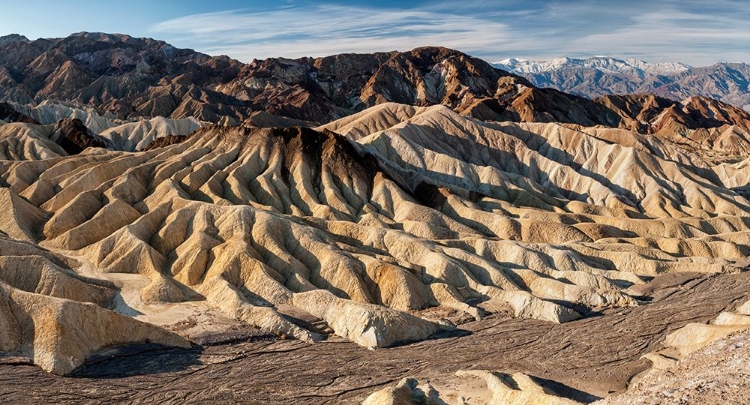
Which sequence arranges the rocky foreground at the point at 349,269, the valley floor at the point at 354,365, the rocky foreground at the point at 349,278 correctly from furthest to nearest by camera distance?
the rocky foreground at the point at 349,269, the rocky foreground at the point at 349,278, the valley floor at the point at 354,365

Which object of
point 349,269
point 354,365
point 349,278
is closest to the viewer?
point 354,365

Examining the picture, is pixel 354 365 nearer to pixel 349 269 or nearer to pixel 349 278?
pixel 349 278

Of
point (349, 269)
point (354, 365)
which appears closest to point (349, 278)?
point (349, 269)

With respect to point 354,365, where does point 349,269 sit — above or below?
above

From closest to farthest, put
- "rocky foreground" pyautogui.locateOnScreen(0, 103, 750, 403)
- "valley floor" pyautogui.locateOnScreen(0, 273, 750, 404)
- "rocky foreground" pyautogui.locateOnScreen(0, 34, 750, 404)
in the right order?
A: "valley floor" pyautogui.locateOnScreen(0, 273, 750, 404) → "rocky foreground" pyautogui.locateOnScreen(0, 34, 750, 404) → "rocky foreground" pyautogui.locateOnScreen(0, 103, 750, 403)

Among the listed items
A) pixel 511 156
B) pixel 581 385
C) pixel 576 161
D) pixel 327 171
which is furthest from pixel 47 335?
pixel 576 161

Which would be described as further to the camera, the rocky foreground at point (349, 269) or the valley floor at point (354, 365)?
the rocky foreground at point (349, 269)

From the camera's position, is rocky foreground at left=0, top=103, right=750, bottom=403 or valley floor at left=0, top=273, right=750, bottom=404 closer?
valley floor at left=0, top=273, right=750, bottom=404

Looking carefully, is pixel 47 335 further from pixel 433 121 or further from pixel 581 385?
pixel 433 121

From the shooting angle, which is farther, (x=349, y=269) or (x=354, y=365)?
(x=349, y=269)

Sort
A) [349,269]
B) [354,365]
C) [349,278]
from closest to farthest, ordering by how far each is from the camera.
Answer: [354,365] → [349,278] → [349,269]

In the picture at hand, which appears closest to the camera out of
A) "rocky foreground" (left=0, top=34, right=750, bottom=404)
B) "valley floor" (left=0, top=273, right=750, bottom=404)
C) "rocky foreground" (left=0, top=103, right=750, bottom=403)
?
"valley floor" (left=0, top=273, right=750, bottom=404)
